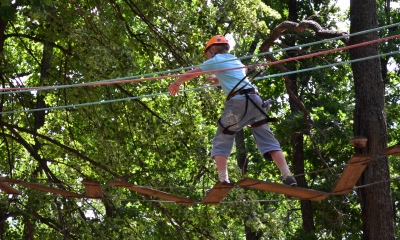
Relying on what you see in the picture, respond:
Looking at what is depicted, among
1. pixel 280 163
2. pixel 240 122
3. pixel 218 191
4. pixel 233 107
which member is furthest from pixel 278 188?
pixel 233 107

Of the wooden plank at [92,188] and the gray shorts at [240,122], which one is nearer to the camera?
the gray shorts at [240,122]

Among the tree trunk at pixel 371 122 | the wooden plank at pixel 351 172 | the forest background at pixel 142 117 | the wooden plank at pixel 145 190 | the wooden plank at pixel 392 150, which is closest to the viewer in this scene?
the wooden plank at pixel 392 150

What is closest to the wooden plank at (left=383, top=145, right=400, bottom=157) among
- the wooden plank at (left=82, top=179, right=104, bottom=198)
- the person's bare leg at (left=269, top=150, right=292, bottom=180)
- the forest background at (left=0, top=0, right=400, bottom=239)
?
the person's bare leg at (left=269, top=150, right=292, bottom=180)

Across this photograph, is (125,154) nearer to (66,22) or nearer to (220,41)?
(66,22)

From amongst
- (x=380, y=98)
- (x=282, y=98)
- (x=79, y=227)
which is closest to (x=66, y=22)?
(x=79, y=227)

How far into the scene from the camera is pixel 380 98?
10.2 metres

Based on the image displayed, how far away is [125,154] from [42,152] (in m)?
1.52

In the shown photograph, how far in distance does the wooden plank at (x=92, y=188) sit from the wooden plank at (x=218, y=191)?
1.00 metres

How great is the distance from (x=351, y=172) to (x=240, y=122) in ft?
3.41

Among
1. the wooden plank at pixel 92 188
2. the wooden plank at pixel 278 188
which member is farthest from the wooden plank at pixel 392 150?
the wooden plank at pixel 92 188

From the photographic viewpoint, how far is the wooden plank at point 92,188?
24.2 feet

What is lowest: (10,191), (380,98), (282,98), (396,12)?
(10,191)

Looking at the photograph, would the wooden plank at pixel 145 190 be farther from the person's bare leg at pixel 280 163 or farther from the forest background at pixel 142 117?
the forest background at pixel 142 117

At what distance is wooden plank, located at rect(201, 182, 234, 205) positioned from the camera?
22.5ft
